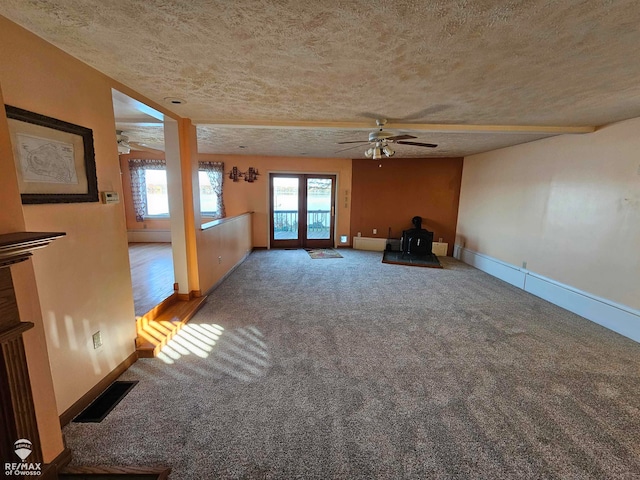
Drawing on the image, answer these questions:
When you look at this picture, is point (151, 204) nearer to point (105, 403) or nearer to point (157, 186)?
point (157, 186)

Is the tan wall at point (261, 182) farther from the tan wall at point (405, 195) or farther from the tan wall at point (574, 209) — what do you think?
the tan wall at point (574, 209)

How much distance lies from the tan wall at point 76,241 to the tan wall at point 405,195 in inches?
224

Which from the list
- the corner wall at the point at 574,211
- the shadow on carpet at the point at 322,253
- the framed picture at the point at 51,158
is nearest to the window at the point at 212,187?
the shadow on carpet at the point at 322,253

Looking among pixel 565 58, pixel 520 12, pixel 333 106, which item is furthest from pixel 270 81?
pixel 565 58

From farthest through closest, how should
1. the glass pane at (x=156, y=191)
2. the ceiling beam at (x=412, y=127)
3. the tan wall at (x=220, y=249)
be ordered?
1. the glass pane at (x=156, y=191)
2. the tan wall at (x=220, y=249)
3. the ceiling beam at (x=412, y=127)

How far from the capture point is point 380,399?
202 centimetres

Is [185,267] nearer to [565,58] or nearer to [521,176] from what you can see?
[565,58]

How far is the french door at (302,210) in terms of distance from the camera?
700cm

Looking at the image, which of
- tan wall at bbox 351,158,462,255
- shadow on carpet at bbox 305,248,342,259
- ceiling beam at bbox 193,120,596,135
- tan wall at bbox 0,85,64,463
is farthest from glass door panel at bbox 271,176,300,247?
tan wall at bbox 0,85,64,463

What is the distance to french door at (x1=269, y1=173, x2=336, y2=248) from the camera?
7.00 metres

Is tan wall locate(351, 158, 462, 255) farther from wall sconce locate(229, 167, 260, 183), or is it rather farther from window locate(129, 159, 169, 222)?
window locate(129, 159, 169, 222)

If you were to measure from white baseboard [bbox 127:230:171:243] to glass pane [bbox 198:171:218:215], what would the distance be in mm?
1063

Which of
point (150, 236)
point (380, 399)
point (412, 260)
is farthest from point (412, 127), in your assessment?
point (150, 236)

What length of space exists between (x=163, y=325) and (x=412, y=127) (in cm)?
380
